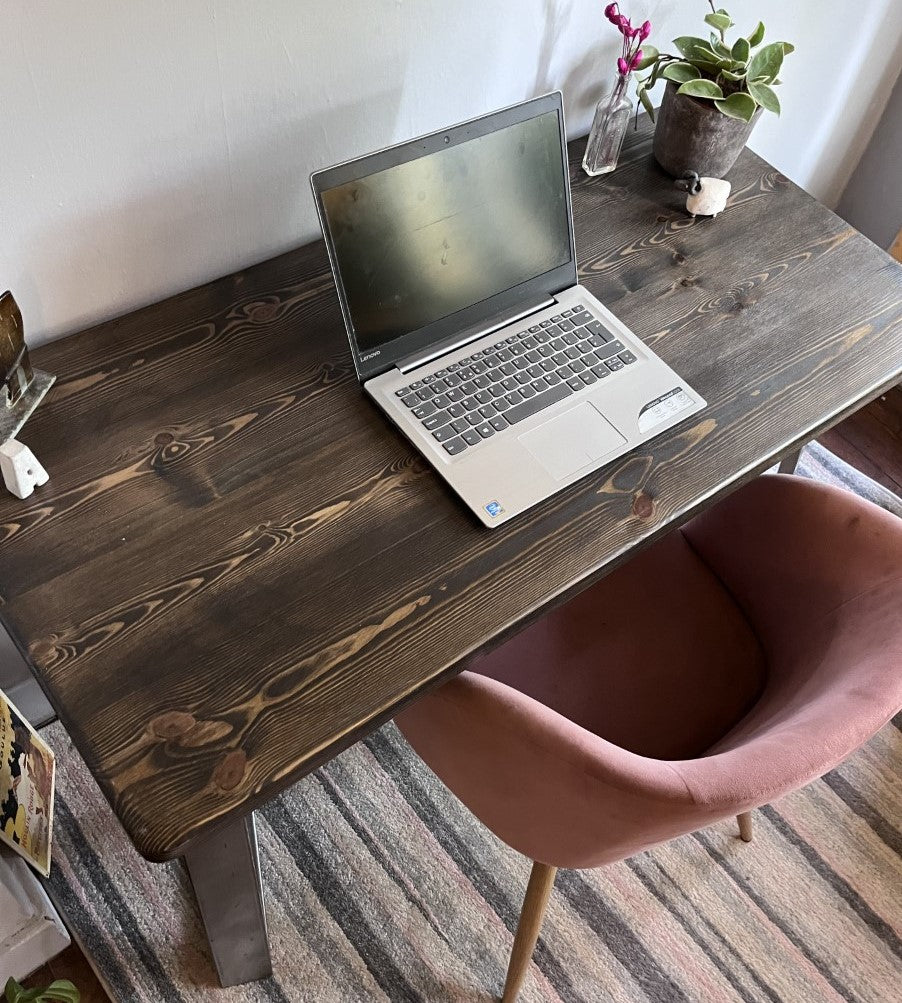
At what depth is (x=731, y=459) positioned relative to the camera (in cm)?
108

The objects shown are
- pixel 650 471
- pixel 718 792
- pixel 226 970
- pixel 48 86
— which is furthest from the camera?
pixel 226 970

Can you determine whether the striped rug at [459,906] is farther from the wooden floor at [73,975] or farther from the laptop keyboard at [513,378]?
the laptop keyboard at [513,378]

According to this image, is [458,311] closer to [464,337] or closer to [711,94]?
[464,337]

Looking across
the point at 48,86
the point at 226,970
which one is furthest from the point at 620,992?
the point at 48,86

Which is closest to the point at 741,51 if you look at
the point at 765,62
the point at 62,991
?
the point at 765,62

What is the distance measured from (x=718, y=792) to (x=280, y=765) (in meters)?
0.37

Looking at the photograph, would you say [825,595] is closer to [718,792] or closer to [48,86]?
[718,792]

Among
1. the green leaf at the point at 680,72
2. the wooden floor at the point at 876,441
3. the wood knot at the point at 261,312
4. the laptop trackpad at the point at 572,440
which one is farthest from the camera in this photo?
the wooden floor at the point at 876,441

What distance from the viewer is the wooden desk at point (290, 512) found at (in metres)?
0.84

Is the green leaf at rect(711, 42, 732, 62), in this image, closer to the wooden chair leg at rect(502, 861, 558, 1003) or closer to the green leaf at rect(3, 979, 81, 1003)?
the wooden chair leg at rect(502, 861, 558, 1003)

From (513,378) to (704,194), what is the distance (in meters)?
0.45

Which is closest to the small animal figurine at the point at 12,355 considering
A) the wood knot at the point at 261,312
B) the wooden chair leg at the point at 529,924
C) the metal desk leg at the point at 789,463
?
the wood knot at the point at 261,312

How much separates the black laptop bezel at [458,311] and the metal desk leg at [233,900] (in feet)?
1.69

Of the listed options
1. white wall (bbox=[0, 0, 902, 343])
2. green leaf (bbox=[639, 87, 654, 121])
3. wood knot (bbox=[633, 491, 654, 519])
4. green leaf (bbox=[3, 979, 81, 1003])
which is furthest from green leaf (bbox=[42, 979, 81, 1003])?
green leaf (bbox=[639, 87, 654, 121])
